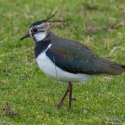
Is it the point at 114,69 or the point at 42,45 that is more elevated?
the point at 42,45

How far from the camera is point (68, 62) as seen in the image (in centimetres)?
759

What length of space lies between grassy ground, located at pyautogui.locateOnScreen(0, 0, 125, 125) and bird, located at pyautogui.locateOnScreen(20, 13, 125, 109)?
452 mm

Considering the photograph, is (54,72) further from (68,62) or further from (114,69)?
(114,69)

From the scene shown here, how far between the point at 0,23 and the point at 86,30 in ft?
6.77

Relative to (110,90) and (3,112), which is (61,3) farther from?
(3,112)

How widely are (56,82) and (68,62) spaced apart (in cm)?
160

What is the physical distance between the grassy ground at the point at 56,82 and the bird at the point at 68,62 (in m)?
0.45

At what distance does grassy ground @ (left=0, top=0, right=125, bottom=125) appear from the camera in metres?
7.64

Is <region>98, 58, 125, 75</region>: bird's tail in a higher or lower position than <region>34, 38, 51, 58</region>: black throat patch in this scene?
lower

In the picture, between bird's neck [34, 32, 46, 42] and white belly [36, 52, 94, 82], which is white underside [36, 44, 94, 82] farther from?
bird's neck [34, 32, 46, 42]

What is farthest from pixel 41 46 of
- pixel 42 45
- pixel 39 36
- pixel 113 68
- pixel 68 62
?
pixel 113 68

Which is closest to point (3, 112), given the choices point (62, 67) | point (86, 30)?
point (62, 67)

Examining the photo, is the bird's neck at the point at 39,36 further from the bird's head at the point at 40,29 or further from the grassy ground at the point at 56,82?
the grassy ground at the point at 56,82

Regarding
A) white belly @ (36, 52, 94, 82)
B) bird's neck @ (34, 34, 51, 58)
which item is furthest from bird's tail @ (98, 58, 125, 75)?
bird's neck @ (34, 34, 51, 58)
